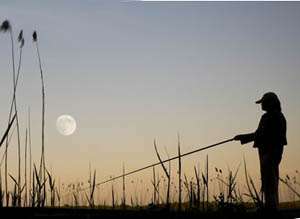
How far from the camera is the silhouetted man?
251 inches

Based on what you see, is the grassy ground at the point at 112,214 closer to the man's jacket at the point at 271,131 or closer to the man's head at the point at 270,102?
the man's jacket at the point at 271,131

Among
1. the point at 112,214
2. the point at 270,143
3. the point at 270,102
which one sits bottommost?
the point at 112,214

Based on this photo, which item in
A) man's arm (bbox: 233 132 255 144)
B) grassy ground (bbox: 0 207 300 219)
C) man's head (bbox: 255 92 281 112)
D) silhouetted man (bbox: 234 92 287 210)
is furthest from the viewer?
man's arm (bbox: 233 132 255 144)

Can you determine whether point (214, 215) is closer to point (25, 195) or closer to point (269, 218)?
point (269, 218)

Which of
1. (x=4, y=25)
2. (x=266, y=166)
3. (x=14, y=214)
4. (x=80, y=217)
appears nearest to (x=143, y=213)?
(x=80, y=217)

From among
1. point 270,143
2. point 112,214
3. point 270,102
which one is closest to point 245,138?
point 270,143

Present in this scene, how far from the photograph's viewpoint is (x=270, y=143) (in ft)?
21.1

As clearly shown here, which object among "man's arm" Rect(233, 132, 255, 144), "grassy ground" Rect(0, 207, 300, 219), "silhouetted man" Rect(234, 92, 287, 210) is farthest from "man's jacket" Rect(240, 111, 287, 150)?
"grassy ground" Rect(0, 207, 300, 219)

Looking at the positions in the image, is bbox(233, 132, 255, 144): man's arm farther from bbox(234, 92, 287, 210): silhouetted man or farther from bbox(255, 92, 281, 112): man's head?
bbox(255, 92, 281, 112): man's head

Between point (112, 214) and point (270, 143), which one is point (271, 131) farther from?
point (112, 214)

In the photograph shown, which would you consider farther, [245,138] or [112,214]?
[245,138]

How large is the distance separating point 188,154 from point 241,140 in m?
0.63

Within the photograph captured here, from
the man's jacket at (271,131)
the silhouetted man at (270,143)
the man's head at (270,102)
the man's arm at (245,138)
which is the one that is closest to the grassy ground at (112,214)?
the silhouetted man at (270,143)

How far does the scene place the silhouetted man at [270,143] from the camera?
20.9ft
